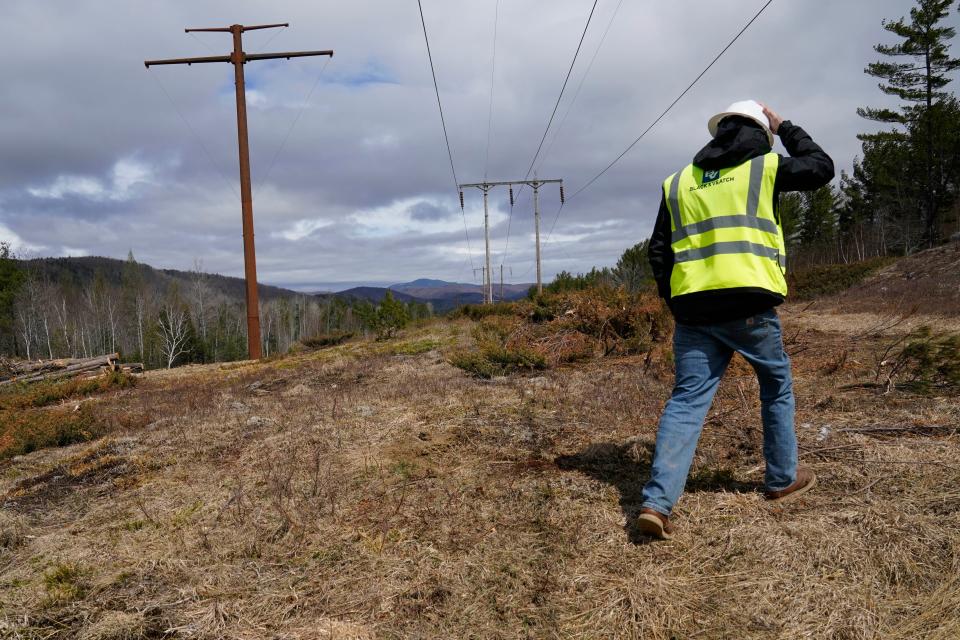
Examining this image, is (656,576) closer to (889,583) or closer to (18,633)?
(889,583)

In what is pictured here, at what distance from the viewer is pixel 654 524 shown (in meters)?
2.23

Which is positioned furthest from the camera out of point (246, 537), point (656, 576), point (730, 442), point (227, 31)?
point (227, 31)

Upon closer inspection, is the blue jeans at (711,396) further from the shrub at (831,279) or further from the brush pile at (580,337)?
the shrub at (831,279)

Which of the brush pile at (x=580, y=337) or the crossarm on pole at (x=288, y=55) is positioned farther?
the crossarm on pole at (x=288, y=55)

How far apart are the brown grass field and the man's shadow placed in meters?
0.02

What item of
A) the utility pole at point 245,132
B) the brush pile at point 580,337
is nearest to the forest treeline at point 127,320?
the utility pole at point 245,132

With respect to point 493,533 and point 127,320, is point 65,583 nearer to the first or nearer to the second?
point 493,533

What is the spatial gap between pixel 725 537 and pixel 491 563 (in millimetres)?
1029

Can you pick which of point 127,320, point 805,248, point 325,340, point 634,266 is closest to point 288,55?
point 325,340

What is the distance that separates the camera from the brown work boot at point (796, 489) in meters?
2.50

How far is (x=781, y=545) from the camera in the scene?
212 cm

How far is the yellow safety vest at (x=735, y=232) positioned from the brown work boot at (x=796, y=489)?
932 millimetres

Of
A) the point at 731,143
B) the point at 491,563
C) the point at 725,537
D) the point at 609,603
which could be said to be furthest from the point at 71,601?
the point at 731,143

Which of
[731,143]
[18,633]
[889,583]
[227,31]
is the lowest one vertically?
[18,633]
